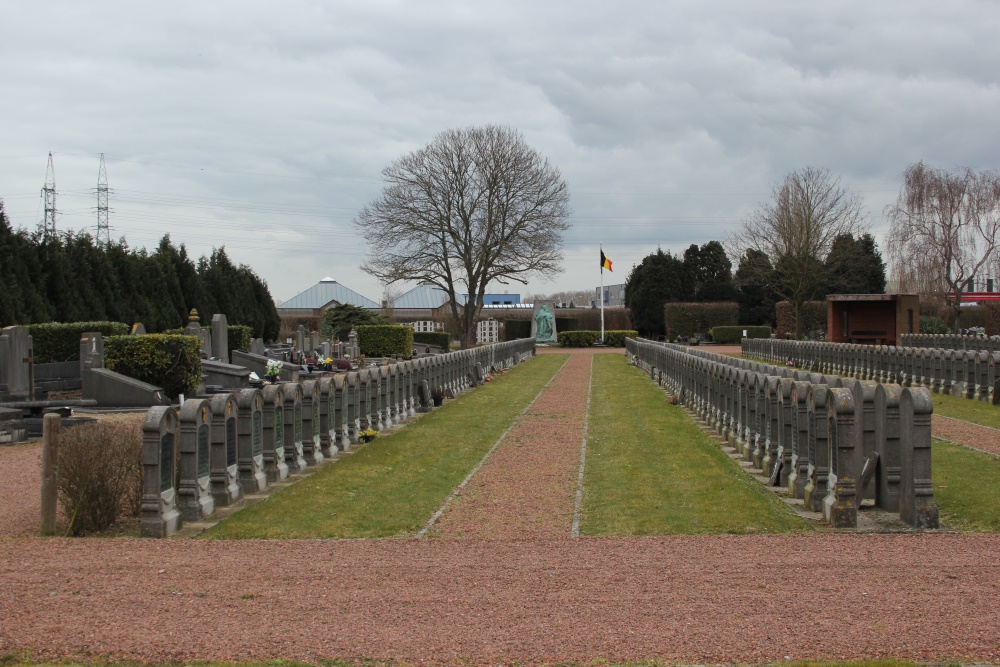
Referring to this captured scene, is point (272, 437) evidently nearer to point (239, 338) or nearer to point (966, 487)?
point (966, 487)

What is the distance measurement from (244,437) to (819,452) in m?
6.46

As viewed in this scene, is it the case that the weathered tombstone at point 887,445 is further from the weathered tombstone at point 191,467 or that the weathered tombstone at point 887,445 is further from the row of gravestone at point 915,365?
the row of gravestone at point 915,365

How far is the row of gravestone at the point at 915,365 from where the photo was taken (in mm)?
22219

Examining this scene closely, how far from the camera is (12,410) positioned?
15.9 metres

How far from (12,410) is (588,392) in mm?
15343

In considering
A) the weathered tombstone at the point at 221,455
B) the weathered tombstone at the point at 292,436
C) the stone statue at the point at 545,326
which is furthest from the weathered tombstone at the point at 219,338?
the stone statue at the point at 545,326

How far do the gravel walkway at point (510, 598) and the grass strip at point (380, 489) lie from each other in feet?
1.93

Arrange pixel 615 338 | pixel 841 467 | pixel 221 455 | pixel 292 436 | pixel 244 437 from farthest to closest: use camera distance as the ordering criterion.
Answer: pixel 615 338 → pixel 292 436 → pixel 244 437 → pixel 221 455 → pixel 841 467

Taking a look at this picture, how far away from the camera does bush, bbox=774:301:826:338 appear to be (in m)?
66.5

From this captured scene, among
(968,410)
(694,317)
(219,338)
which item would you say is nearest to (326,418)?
(968,410)

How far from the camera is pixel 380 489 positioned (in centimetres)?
1091

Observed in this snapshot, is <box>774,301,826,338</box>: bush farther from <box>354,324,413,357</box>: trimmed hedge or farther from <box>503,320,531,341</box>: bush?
<box>354,324,413,357</box>: trimmed hedge

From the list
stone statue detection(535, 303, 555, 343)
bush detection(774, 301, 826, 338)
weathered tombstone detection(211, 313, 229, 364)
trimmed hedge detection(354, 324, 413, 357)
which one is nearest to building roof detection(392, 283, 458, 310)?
stone statue detection(535, 303, 555, 343)

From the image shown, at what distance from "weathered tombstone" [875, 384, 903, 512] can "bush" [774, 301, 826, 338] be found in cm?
6005
